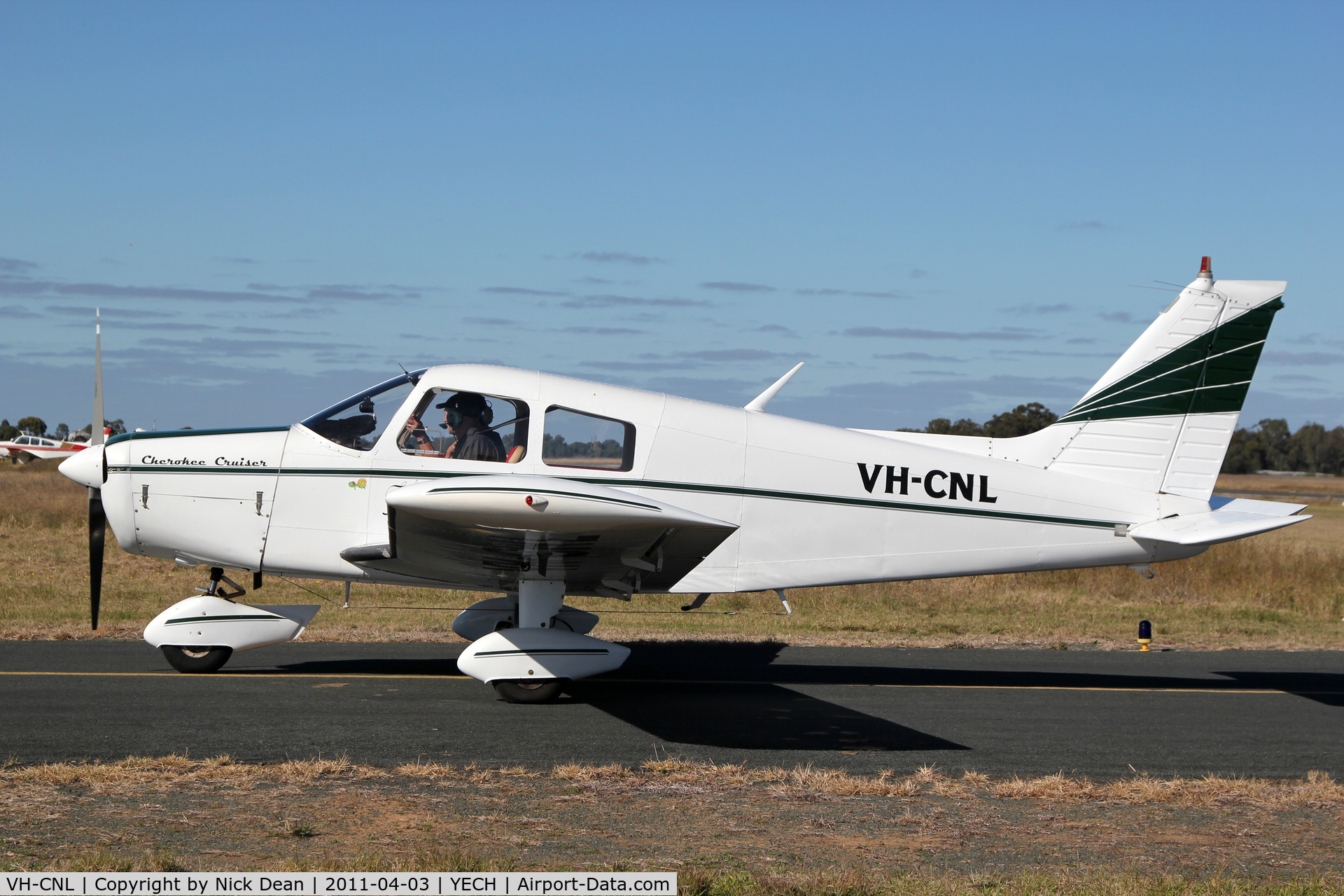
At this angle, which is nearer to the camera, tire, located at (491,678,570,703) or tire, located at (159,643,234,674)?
tire, located at (491,678,570,703)

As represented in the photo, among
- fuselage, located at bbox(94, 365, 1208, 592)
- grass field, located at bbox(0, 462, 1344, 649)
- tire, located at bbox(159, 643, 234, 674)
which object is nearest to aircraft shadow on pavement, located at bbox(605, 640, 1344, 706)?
fuselage, located at bbox(94, 365, 1208, 592)

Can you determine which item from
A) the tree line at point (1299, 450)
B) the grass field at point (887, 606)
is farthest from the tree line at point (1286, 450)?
the grass field at point (887, 606)

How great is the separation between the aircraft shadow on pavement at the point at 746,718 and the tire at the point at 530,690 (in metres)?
0.35

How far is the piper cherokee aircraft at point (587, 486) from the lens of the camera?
830 cm

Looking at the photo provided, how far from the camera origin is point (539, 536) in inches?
281

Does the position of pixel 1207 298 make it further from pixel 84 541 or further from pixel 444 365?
pixel 84 541

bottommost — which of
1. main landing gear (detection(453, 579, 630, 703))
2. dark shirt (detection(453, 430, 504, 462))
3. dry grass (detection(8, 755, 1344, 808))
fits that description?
dry grass (detection(8, 755, 1344, 808))

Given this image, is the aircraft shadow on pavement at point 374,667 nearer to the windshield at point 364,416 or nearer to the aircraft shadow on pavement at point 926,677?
the aircraft shadow on pavement at point 926,677

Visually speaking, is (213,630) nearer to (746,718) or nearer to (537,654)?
(537,654)

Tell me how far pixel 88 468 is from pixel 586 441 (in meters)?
3.99

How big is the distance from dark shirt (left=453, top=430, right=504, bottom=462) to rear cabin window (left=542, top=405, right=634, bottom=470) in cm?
36

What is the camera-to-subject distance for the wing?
648 centimetres

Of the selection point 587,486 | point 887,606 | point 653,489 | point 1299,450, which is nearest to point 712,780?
point 587,486

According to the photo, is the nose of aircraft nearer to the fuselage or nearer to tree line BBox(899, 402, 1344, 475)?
the fuselage
